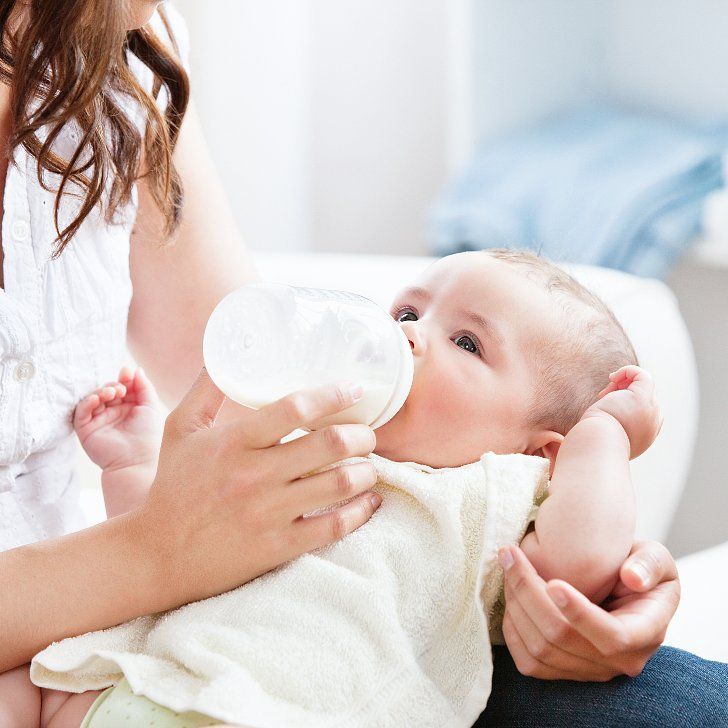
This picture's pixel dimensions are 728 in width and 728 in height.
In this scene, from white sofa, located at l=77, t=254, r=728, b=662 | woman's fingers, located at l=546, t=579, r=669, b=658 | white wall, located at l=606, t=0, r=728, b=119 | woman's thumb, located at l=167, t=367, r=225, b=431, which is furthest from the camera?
white wall, located at l=606, t=0, r=728, b=119

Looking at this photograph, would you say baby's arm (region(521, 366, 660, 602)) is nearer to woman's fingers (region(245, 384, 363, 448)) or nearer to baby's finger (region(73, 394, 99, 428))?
woman's fingers (region(245, 384, 363, 448))

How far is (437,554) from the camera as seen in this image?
0.80 m

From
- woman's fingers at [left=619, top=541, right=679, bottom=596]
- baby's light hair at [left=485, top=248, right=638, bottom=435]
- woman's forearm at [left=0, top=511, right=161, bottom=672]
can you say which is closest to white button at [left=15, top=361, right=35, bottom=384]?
woman's forearm at [left=0, top=511, right=161, bottom=672]

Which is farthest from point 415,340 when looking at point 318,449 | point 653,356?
point 653,356

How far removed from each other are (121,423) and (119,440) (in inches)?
1.4

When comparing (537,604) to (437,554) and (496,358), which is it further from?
(496,358)

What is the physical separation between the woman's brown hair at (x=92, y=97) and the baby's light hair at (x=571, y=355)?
35 centimetres

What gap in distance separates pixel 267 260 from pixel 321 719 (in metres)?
A: 1.01

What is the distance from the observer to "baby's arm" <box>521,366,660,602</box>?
2.51ft

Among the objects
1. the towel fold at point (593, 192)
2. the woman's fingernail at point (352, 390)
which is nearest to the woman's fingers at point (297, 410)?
the woman's fingernail at point (352, 390)

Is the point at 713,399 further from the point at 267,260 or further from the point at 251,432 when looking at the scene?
the point at 251,432

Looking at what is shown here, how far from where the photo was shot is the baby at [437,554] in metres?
0.75

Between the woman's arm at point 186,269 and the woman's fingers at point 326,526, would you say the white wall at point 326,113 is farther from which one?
the woman's fingers at point 326,526

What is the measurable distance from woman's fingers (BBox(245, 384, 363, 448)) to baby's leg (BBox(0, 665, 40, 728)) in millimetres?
265
